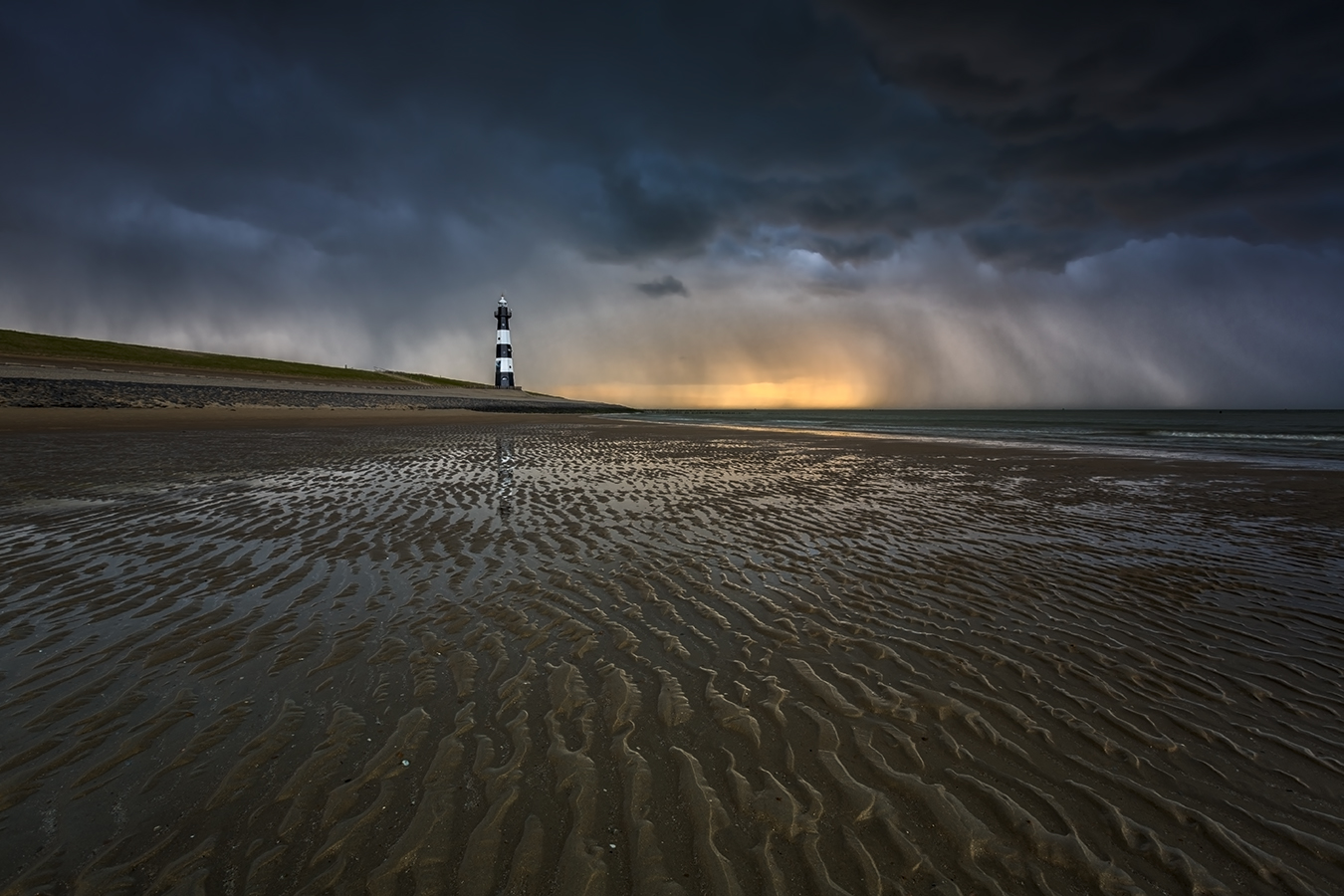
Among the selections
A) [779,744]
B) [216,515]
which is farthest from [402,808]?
[216,515]

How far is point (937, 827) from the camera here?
315 cm

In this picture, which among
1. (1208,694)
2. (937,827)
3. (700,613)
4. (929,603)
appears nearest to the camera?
(937,827)

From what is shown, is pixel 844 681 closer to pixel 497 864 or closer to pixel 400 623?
pixel 497 864

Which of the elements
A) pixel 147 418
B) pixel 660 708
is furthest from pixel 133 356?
pixel 660 708

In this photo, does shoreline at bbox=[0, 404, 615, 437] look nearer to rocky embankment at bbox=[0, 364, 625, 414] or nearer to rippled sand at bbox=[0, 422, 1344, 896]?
rocky embankment at bbox=[0, 364, 625, 414]

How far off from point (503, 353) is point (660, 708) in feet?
356

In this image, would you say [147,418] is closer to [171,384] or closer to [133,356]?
[171,384]

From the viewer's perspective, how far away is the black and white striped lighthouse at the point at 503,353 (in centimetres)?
9975

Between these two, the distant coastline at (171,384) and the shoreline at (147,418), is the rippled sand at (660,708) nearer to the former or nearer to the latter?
the shoreline at (147,418)

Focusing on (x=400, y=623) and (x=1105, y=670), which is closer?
(x=1105, y=670)

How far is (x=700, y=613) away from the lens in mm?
6242

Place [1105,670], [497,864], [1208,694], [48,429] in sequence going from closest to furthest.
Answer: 1. [497,864]
2. [1208,694]
3. [1105,670]
4. [48,429]

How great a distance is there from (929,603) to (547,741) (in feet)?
15.9

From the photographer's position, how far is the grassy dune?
190ft
